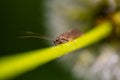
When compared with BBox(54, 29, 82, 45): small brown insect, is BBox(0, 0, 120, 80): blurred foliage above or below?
above

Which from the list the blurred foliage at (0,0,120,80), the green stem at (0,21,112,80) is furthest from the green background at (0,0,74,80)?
the green stem at (0,21,112,80)

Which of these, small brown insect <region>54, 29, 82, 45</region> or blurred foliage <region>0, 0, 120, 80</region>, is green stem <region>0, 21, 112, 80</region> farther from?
blurred foliage <region>0, 0, 120, 80</region>

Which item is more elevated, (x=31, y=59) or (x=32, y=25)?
(x=32, y=25)

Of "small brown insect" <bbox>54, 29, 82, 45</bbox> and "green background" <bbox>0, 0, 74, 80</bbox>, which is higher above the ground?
"green background" <bbox>0, 0, 74, 80</bbox>

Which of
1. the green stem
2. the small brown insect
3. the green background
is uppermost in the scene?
the green background

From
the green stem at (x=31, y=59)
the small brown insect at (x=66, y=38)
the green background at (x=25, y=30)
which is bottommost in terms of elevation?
the green stem at (x=31, y=59)

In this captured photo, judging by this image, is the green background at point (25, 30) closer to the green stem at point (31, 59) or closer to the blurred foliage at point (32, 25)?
the blurred foliage at point (32, 25)

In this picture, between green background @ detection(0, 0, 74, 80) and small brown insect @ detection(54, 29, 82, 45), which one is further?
green background @ detection(0, 0, 74, 80)

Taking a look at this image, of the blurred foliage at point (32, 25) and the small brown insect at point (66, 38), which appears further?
the blurred foliage at point (32, 25)

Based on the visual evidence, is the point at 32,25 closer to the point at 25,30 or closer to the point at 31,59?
the point at 25,30

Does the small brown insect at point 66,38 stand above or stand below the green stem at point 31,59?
above

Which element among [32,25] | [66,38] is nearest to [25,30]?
[32,25]

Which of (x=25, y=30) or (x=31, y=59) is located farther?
(x=25, y=30)

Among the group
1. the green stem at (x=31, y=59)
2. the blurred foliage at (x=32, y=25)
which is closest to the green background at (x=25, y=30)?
the blurred foliage at (x=32, y=25)
